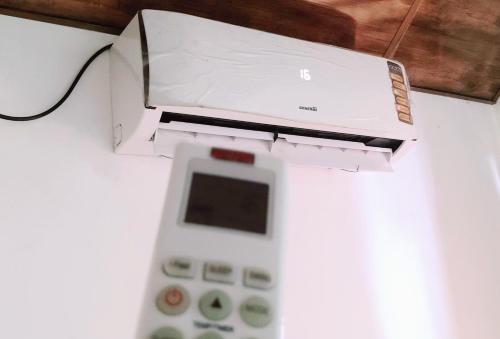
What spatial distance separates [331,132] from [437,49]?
500 mm

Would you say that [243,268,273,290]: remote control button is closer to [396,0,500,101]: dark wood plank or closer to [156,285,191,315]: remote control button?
[156,285,191,315]: remote control button

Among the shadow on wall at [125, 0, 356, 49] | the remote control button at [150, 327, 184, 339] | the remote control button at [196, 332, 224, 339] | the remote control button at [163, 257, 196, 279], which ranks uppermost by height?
the shadow on wall at [125, 0, 356, 49]

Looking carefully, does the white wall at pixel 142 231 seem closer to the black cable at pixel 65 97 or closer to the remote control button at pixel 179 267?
the black cable at pixel 65 97

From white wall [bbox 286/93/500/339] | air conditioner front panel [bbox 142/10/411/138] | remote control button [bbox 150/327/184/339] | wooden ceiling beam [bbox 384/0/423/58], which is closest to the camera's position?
remote control button [bbox 150/327/184/339]

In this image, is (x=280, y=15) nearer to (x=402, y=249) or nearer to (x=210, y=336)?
(x=402, y=249)

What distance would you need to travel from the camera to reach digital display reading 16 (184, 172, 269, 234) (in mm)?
502

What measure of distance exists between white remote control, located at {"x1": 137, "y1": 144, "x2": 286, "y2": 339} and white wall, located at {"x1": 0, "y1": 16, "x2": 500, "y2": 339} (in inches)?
12.7

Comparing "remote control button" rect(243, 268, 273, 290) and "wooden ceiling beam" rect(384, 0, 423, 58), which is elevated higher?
"wooden ceiling beam" rect(384, 0, 423, 58)

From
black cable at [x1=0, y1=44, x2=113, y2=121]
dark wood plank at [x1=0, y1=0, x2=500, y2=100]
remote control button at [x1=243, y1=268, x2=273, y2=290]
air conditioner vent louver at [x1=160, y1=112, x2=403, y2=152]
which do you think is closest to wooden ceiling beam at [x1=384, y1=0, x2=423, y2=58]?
dark wood plank at [x1=0, y1=0, x2=500, y2=100]

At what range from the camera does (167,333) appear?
44 centimetres

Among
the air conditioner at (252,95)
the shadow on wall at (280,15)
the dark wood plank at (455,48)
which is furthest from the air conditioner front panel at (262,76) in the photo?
the dark wood plank at (455,48)

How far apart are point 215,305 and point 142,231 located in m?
0.38

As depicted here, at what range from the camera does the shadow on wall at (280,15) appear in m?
0.96

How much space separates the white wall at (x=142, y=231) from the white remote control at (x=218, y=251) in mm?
324
